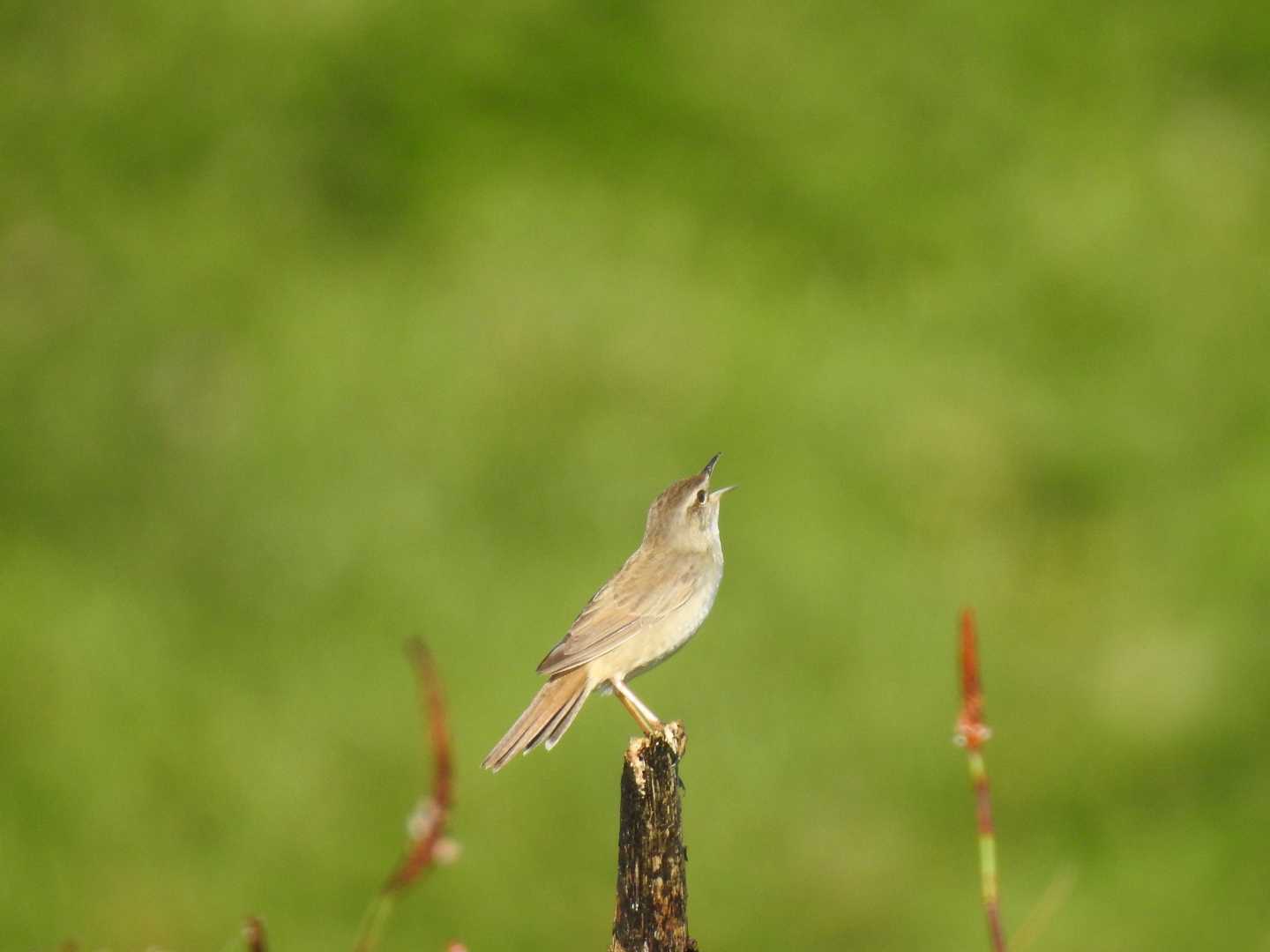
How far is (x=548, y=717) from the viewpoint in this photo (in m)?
5.46

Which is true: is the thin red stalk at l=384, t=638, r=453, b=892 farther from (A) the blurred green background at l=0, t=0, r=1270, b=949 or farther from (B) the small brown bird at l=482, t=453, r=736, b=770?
(A) the blurred green background at l=0, t=0, r=1270, b=949

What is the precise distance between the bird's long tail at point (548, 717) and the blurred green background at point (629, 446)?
299 cm

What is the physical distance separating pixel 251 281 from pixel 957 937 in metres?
4.94

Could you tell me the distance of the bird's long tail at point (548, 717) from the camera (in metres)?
5.14

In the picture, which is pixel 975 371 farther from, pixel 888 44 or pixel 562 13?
pixel 562 13

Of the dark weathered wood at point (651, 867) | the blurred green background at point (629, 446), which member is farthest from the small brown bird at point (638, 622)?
the blurred green background at point (629, 446)

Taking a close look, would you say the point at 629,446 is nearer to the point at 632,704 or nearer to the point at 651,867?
the point at 632,704

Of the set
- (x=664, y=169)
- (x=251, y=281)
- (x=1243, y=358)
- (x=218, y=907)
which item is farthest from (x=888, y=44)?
(x=218, y=907)

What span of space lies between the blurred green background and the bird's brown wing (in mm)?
2826

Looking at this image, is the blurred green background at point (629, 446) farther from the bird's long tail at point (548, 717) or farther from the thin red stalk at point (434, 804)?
the thin red stalk at point (434, 804)

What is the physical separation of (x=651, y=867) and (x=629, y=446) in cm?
592

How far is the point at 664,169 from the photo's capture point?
428 inches

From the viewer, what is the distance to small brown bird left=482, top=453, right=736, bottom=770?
5.51 metres

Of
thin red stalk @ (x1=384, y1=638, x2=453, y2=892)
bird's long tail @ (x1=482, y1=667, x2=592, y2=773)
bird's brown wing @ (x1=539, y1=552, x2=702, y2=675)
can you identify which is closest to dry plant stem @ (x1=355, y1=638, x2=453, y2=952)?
thin red stalk @ (x1=384, y1=638, x2=453, y2=892)
